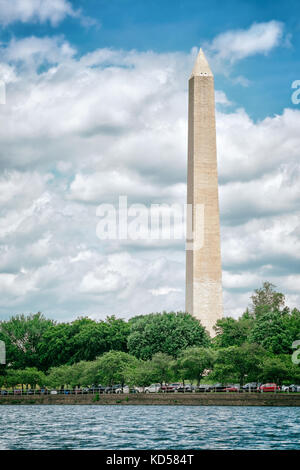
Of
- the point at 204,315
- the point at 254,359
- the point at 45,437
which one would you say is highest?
the point at 204,315

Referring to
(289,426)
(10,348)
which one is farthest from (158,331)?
(289,426)

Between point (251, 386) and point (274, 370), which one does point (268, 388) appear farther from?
point (251, 386)

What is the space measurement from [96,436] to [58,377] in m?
49.3

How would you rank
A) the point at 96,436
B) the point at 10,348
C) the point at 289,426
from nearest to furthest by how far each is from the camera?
the point at 96,436 < the point at 289,426 < the point at 10,348

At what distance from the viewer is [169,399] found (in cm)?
7550

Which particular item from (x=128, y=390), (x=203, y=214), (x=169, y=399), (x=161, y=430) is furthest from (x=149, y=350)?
(x=161, y=430)

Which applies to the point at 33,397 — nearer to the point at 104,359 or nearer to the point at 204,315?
the point at 104,359

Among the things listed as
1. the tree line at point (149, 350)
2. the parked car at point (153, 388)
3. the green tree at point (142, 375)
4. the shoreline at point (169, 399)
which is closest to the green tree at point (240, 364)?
the tree line at point (149, 350)

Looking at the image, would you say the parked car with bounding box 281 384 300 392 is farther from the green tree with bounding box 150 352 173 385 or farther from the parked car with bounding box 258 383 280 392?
the green tree with bounding box 150 352 173 385

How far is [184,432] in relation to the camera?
1724 inches

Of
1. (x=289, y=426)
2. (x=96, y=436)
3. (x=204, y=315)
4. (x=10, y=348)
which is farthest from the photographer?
(x=10, y=348)

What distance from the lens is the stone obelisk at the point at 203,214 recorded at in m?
95.6

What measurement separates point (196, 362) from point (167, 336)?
959cm

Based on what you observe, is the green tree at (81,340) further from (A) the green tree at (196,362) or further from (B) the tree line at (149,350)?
(A) the green tree at (196,362)
